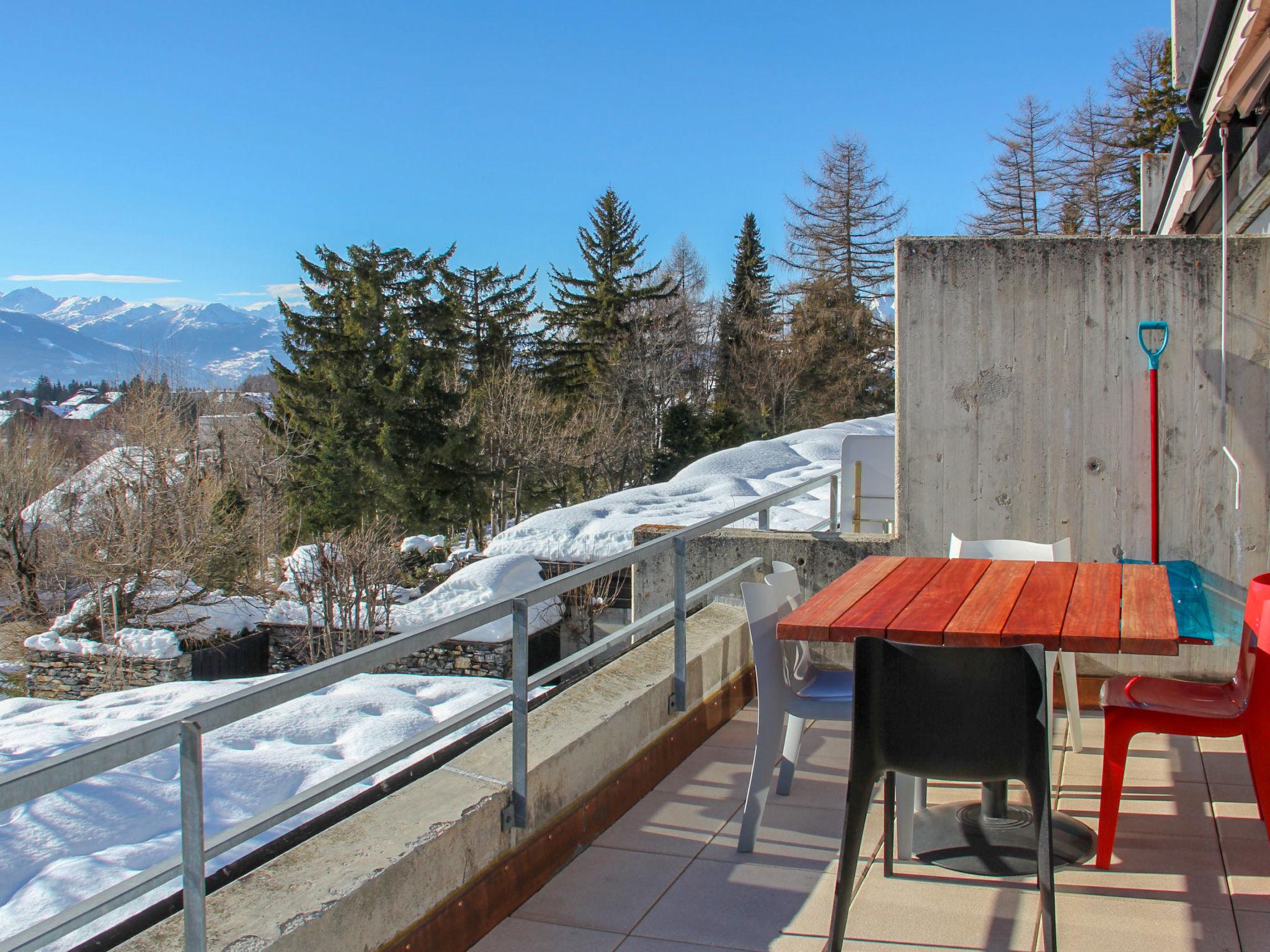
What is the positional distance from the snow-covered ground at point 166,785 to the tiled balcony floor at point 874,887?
827mm

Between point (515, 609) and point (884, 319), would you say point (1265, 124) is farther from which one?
point (884, 319)

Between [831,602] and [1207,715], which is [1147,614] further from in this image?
[831,602]

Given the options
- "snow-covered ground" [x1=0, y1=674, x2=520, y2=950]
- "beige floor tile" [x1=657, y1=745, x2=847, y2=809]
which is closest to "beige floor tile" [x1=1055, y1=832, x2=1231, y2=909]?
"beige floor tile" [x1=657, y1=745, x2=847, y2=809]

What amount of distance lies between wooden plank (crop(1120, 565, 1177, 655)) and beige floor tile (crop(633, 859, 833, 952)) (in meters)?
0.90

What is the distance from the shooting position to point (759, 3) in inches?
511

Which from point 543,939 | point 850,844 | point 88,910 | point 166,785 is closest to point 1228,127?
point 850,844

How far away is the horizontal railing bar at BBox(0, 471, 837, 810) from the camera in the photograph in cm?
107

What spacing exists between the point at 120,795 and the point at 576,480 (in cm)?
2444

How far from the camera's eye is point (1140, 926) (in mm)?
2109

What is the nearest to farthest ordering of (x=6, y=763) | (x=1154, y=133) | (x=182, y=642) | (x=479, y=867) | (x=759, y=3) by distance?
(x=479, y=867), (x=6, y=763), (x=759, y=3), (x=182, y=642), (x=1154, y=133)

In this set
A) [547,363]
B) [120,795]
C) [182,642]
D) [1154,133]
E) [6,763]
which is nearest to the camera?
[120,795]

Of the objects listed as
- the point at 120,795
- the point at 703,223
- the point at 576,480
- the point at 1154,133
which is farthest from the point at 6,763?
the point at 703,223

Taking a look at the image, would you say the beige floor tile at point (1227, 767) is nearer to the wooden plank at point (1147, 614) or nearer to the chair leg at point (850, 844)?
the wooden plank at point (1147, 614)

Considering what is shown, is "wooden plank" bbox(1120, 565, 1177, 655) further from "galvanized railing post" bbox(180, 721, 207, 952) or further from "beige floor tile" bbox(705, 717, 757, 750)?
"galvanized railing post" bbox(180, 721, 207, 952)
